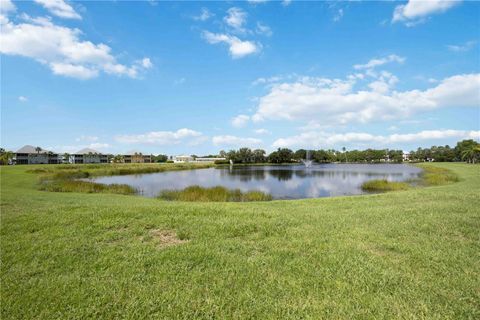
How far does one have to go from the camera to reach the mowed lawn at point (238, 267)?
3.89 metres

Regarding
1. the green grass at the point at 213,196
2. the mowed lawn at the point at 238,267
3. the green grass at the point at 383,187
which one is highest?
the mowed lawn at the point at 238,267

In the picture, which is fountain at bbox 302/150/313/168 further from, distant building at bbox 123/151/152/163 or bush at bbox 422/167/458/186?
distant building at bbox 123/151/152/163

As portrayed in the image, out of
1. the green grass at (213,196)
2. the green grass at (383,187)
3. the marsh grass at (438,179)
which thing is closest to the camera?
the green grass at (213,196)

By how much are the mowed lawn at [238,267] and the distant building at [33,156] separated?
13495 centimetres

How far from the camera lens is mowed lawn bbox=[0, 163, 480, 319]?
3.89 meters

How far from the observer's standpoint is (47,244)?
6.43m

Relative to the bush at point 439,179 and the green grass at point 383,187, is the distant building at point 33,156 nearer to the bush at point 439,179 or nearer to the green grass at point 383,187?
the green grass at point 383,187

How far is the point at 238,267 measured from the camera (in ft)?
16.8

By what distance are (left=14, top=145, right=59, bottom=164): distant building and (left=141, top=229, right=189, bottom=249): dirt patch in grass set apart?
13655cm

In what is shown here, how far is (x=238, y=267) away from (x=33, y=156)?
143m

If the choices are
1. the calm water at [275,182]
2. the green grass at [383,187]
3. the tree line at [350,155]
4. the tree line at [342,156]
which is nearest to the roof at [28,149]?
the tree line at [342,156]

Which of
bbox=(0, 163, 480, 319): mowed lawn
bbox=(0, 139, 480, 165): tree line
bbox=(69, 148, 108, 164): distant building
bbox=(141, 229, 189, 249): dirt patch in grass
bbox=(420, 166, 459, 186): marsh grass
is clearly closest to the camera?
bbox=(0, 163, 480, 319): mowed lawn

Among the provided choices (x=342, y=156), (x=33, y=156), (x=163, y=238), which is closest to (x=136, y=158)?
(x=33, y=156)

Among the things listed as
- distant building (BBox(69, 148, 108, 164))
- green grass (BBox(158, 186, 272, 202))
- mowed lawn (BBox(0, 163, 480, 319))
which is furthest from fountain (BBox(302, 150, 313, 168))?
distant building (BBox(69, 148, 108, 164))
